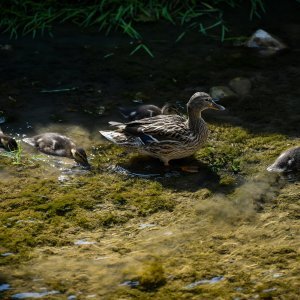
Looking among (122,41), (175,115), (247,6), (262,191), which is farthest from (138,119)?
(247,6)

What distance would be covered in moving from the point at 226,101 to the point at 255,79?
556 millimetres

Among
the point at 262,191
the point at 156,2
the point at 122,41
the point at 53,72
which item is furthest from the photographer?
the point at 156,2

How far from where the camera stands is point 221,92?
6867mm

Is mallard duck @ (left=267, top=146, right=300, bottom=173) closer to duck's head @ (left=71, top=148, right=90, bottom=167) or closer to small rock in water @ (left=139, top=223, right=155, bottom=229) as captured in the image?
small rock in water @ (left=139, top=223, right=155, bottom=229)

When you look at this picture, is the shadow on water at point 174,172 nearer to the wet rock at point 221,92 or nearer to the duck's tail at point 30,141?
the duck's tail at point 30,141

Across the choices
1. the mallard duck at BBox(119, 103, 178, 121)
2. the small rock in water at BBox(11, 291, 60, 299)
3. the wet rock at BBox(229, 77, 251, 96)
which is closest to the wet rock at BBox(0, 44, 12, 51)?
the mallard duck at BBox(119, 103, 178, 121)

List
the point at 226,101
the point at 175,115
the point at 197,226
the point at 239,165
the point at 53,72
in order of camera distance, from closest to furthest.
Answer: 1. the point at 197,226
2. the point at 239,165
3. the point at 175,115
4. the point at 226,101
5. the point at 53,72

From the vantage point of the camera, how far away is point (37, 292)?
13.6 feet

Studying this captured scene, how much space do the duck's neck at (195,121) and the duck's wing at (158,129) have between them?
52 mm

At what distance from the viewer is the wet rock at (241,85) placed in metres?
6.93

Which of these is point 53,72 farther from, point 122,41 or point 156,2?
point 156,2

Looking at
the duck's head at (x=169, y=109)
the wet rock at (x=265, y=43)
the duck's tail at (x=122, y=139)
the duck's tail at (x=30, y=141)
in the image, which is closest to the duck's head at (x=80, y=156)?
the duck's tail at (x=122, y=139)

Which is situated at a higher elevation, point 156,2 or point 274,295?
point 156,2

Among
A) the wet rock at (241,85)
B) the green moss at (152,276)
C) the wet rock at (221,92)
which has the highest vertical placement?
the wet rock at (241,85)
